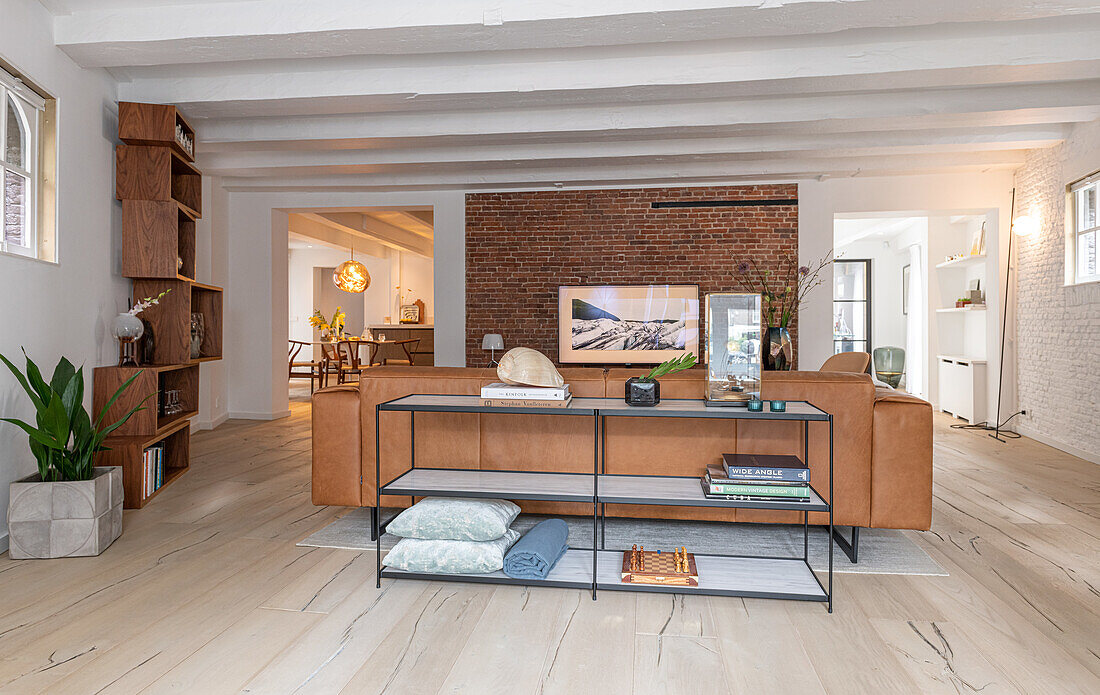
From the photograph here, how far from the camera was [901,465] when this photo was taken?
2.83 m

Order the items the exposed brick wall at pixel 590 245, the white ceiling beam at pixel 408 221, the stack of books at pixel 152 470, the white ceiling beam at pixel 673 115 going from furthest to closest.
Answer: the white ceiling beam at pixel 408 221, the exposed brick wall at pixel 590 245, the white ceiling beam at pixel 673 115, the stack of books at pixel 152 470

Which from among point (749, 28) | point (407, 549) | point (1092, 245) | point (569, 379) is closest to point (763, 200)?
point (1092, 245)

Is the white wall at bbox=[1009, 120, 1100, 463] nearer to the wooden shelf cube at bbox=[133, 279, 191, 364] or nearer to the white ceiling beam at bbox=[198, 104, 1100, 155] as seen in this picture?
the white ceiling beam at bbox=[198, 104, 1100, 155]

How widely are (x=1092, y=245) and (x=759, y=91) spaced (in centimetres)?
325

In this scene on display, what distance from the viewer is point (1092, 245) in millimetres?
5133

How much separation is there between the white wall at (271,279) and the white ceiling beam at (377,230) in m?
0.69

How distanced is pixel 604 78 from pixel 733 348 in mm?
2077

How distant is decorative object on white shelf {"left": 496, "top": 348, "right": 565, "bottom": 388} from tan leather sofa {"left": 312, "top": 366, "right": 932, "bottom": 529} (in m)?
0.38

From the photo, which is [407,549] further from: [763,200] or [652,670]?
[763,200]

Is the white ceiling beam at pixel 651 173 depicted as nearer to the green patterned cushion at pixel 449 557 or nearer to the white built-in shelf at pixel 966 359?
the white built-in shelf at pixel 966 359

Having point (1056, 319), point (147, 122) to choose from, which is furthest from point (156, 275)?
point (1056, 319)

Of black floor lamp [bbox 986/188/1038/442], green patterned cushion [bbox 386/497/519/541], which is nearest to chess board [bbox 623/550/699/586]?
green patterned cushion [bbox 386/497/519/541]

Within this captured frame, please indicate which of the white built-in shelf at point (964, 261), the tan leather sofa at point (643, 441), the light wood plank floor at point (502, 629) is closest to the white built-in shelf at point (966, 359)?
the white built-in shelf at point (964, 261)

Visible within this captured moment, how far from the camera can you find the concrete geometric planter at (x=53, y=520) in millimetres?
2811
